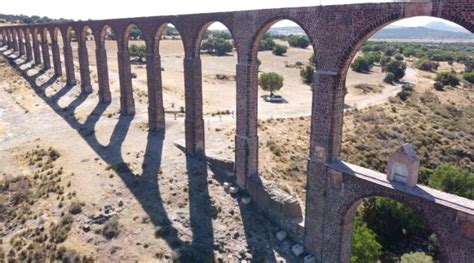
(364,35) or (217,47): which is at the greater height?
(364,35)

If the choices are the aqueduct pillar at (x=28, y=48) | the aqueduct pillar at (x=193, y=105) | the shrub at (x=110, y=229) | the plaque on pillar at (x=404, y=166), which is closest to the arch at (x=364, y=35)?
the plaque on pillar at (x=404, y=166)

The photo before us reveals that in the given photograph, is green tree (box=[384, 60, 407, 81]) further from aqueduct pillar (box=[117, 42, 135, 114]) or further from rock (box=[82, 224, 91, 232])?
rock (box=[82, 224, 91, 232])

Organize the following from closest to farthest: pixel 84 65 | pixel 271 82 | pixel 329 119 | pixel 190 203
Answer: pixel 329 119, pixel 190 203, pixel 84 65, pixel 271 82

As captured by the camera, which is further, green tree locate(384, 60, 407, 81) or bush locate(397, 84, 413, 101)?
green tree locate(384, 60, 407, 81)

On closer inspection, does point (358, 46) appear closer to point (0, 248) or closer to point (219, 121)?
point (0, 248)

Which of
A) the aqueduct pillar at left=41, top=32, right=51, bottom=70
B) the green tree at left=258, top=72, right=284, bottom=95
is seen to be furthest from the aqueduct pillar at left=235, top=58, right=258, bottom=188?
the aqueduct pillar at left=41, top=32, right=51, bottom=70

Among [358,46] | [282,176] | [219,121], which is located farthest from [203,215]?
[219,121]

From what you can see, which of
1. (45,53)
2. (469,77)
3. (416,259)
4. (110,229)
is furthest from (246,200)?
(469,77)

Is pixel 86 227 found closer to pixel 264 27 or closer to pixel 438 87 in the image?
pixel 264 27
